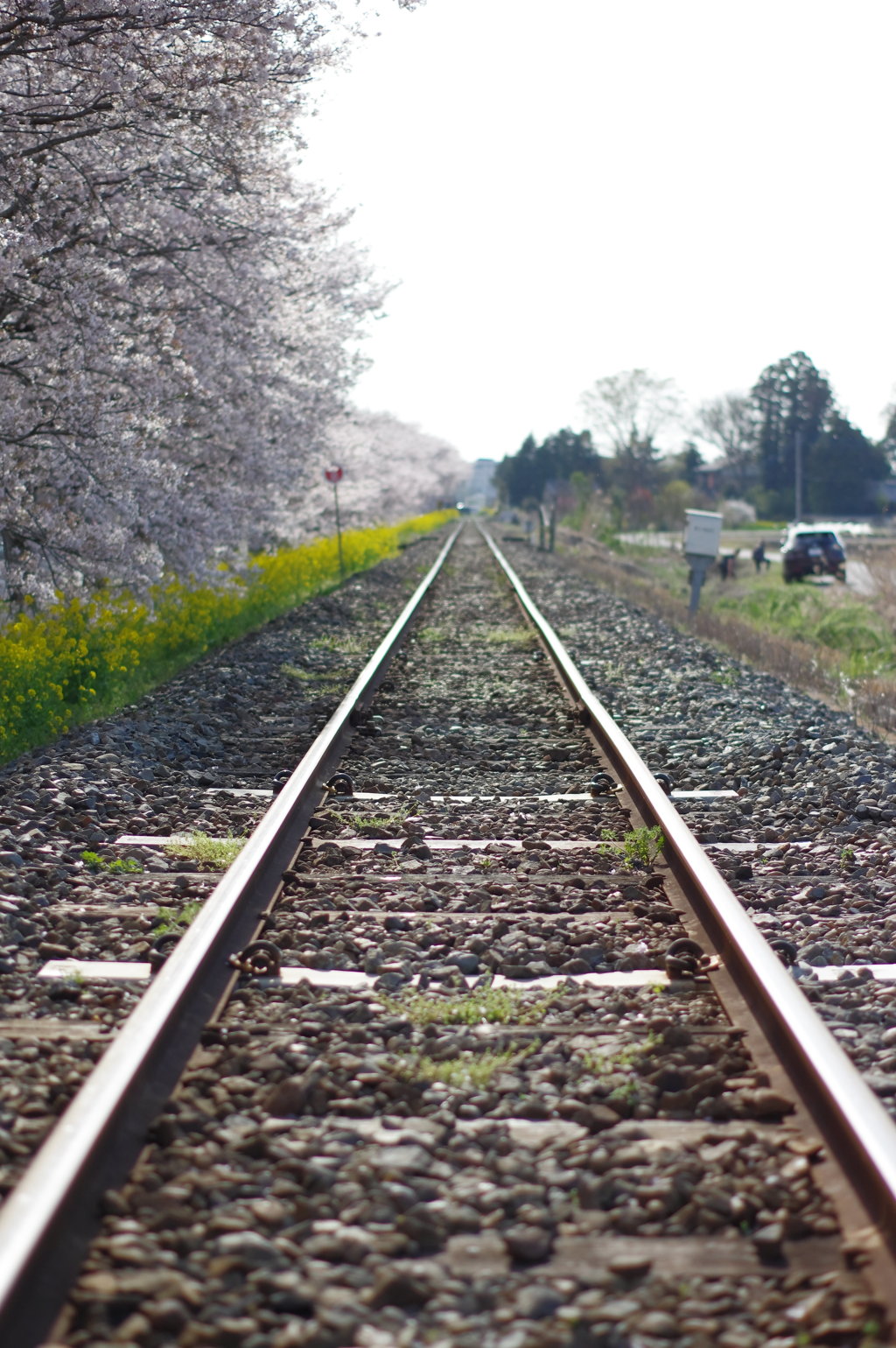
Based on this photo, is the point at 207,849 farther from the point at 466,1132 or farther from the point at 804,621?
the point at 804,621

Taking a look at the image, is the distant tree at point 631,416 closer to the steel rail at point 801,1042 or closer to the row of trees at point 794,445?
the row of trees at point 794,445

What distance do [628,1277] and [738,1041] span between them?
1.20 metres

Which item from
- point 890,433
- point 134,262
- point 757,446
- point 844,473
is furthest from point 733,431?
point 134,262

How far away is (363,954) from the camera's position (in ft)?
14.0

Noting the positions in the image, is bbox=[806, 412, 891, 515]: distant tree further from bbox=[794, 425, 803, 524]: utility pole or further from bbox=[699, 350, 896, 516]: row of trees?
bbox=[794, 425, 803, 524]: utility pole

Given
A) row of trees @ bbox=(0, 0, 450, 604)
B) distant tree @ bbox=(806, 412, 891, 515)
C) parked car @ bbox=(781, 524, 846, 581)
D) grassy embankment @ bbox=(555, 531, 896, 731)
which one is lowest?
grassy embankment @ bbox=(555, 531, 896, 731)

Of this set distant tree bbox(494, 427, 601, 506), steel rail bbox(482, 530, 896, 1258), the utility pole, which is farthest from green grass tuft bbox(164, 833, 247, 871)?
distant tree bbox(494, 427, 601, 506)

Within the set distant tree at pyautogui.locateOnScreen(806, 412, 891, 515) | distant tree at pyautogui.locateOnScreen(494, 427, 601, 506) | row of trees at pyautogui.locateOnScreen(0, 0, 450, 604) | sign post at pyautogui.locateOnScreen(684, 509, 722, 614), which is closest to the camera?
row of trees at pyautogui.locateOnScreen(0, 0, 450, 604)

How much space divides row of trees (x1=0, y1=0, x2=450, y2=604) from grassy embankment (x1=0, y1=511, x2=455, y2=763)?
52 centimetres

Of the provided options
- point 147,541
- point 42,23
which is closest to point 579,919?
point 42,23

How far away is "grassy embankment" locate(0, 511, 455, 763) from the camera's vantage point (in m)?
8.49

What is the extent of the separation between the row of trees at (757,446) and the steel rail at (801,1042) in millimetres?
73568

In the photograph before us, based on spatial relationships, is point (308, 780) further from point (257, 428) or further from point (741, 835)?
point (257, 428)

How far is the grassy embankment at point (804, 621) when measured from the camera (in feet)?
39.2
